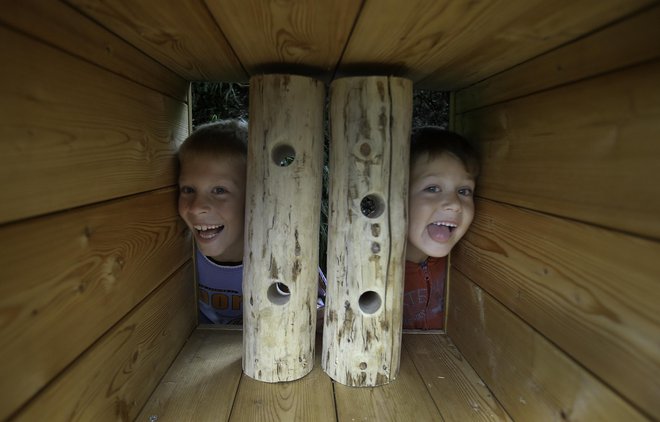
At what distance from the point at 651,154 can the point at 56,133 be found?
3.00 ft

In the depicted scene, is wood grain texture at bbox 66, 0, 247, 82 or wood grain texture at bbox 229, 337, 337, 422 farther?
wood grain texture at bbox 229, 337, 337, 422

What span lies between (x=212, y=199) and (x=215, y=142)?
182mm

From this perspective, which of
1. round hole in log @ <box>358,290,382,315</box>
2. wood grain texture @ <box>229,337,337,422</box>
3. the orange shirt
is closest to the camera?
wood grain texture @ <box>229,337,337,422</box>

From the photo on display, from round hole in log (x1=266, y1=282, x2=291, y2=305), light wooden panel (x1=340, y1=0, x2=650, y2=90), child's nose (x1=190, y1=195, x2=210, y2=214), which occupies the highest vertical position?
light wooden panel (x1=340, y1=0, x2=650, y2=90)

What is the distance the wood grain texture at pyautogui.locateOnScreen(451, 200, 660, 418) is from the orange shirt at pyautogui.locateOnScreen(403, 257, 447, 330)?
1.35 feet

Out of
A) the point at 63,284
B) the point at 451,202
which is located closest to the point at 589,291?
the point at 451,202

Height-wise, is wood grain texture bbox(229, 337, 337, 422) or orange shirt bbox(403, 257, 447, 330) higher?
orange shirt bbox(403, 257, 447, 330)

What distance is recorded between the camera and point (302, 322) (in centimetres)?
113

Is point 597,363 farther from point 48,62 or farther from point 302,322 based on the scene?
point 48,62

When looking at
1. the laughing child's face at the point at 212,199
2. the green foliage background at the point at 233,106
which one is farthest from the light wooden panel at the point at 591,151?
the green foliage background at the point at 233,106

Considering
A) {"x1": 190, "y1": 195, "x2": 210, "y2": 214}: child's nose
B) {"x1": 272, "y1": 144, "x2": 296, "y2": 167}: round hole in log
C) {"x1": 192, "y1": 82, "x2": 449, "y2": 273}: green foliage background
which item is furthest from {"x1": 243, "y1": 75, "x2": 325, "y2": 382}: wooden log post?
{"x1": 192, "y1": 82, "x2": 449, "y2": 273}: green foliage background

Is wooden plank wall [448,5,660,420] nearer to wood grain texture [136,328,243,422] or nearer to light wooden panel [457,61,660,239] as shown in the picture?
light wooden panel [457,61,660,239]

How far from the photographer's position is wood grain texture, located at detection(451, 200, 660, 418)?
2.04 feet

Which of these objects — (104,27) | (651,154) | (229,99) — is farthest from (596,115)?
(229,99)
